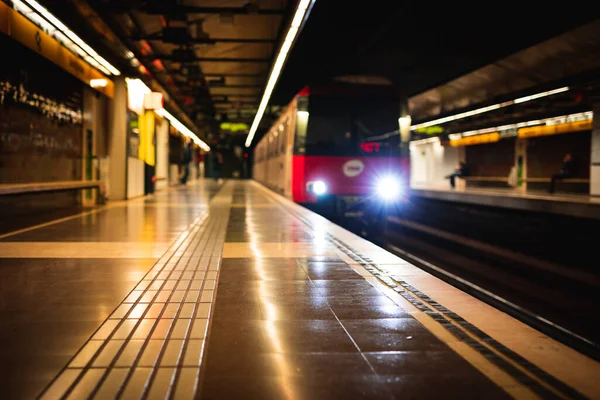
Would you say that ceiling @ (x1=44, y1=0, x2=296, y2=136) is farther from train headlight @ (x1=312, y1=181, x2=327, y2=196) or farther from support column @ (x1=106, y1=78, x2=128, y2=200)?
train headlight @ (x1=312, y1=181, x2=327, y2=196)

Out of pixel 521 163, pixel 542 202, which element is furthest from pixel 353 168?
pixel 521 163

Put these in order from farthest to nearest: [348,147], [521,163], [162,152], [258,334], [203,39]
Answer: [162,152], [521,163], [203,39], [348,147], [258,334]

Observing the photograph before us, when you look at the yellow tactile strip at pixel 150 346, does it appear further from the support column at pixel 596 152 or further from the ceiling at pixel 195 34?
the support column at pixel 596 152

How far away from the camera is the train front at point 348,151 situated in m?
13.5

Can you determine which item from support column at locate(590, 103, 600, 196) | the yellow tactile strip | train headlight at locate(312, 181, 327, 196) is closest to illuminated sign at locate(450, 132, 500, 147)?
support column at locate(590, 103, 600, 196)

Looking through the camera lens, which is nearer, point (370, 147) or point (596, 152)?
point (370, 147)

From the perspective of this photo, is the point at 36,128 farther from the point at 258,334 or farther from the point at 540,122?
the point at 540,122

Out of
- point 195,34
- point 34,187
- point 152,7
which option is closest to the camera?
point 34,187

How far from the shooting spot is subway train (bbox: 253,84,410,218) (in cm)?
1354

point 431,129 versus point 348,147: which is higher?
point 431,129

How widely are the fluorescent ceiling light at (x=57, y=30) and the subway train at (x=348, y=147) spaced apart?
15.6ft

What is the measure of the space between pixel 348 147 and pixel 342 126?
0.49 metres

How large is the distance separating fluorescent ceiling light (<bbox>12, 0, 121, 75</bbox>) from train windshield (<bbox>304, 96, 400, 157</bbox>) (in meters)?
5.01

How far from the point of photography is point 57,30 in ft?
38.0
